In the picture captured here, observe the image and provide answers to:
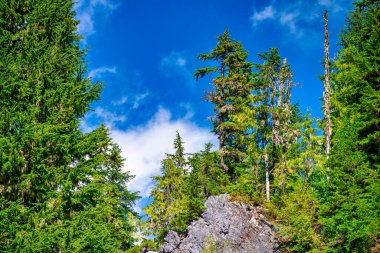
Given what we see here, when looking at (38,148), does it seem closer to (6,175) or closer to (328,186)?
(6,175)

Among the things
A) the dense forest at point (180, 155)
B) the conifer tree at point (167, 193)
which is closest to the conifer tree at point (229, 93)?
the dense forest at point (180, 155)

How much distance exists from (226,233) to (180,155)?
56.1 feet

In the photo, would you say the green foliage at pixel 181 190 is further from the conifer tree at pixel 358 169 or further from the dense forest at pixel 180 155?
the conifer tree at pixel 358 169

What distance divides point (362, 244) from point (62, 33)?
17.1m

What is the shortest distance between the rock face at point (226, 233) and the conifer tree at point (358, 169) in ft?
17.3

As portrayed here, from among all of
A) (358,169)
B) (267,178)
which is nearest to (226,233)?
(267,178)

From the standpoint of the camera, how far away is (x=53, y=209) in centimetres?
957

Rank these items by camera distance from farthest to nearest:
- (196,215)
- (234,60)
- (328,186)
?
(234,60)
(196,215)
(328,186)

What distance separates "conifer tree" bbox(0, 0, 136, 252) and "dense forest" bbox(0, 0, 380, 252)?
38 millimetres

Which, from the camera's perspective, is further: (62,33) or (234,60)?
(234,60)

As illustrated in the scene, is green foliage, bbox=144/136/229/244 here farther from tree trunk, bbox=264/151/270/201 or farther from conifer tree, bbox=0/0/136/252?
conifer tree, bbox=0/0/136/252

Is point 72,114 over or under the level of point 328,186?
over

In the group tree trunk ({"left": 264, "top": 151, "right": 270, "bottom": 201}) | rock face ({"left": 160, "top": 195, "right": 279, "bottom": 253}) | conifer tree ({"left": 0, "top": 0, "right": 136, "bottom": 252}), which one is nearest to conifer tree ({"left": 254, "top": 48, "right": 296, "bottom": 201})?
tree trunk ({"left": 264, "top": 151, "right": 270, "bottom": 201})

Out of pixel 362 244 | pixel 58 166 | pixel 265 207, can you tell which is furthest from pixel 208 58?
pixel 58 166
